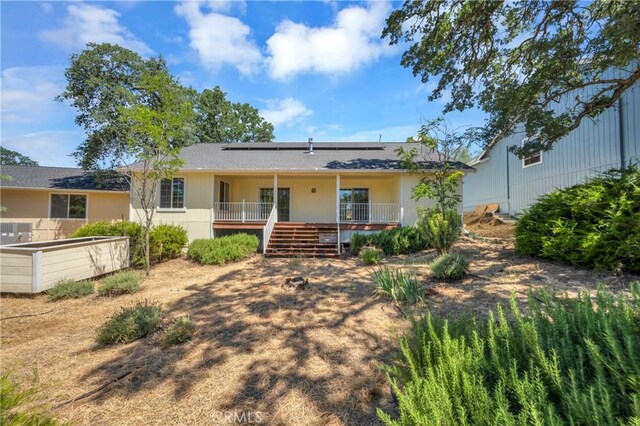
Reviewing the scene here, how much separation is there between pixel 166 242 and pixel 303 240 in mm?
5035

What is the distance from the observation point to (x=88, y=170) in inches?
729

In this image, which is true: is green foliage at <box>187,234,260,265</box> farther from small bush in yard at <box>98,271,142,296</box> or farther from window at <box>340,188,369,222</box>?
window at <box>340,188,369,222</box>

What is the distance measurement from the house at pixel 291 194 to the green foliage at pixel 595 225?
5.34m

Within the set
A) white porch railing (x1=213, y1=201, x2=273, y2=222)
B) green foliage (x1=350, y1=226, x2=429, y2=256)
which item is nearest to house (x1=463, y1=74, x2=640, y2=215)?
green foliage (x1=350, y1=226, x2=429, y2=256)

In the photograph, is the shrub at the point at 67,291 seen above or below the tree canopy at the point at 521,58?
below

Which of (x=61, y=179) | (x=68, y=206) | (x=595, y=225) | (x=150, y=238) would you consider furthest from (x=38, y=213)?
(x=595, y=225)

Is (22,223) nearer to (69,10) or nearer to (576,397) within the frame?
(69,10)

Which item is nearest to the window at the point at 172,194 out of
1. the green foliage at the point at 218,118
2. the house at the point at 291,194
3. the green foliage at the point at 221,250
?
the house at the point at 291,194

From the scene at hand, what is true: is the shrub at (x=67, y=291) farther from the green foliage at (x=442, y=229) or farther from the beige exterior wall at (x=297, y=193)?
the green foliage at (x=442, y=229)

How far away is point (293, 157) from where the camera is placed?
13.8 m

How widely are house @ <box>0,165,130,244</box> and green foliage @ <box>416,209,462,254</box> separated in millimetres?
17200

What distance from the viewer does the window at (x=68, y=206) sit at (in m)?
15.8

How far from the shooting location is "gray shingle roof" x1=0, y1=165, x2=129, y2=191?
1541 centimetres

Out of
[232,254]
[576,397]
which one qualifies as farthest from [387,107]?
[576,397]
